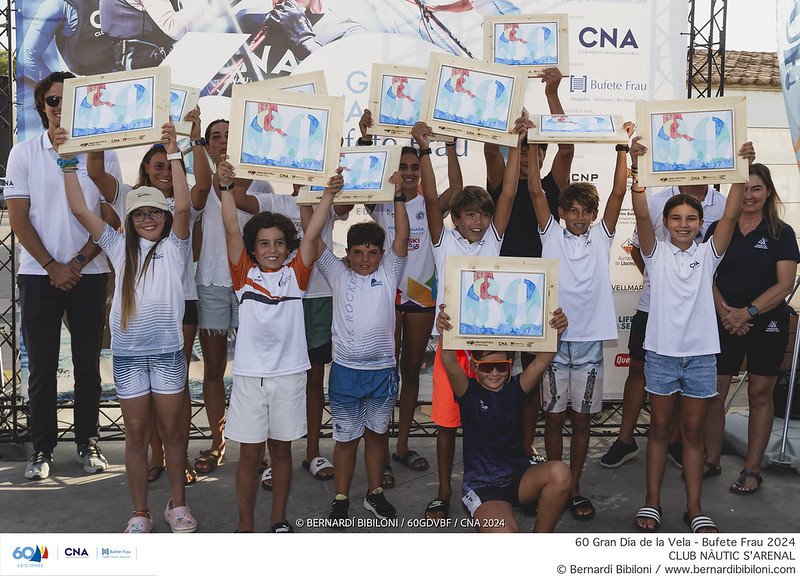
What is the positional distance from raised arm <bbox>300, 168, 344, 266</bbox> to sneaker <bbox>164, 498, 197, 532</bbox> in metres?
1.44

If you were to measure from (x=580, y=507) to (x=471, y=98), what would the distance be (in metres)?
2.30

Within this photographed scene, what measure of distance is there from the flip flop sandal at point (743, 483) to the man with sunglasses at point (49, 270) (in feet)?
13.2

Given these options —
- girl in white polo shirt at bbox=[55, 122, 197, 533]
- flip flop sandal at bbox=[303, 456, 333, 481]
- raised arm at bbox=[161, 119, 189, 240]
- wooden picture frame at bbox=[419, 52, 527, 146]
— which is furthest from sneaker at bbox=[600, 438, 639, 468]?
raised arm at bbox=[161, 119, 189, 240]

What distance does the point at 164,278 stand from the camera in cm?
349

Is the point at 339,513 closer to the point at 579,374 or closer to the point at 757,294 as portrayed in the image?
the point at 579,374

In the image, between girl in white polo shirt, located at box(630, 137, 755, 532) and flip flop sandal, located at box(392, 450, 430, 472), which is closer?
girl in white polo shirt, located at box(630, 137, 755, 532)

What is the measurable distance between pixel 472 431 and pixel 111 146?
2250 mm

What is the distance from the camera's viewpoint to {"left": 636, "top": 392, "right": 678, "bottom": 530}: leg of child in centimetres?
367

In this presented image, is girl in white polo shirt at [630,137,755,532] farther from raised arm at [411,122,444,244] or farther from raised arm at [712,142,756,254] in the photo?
raised arm at [411,122,444,244]

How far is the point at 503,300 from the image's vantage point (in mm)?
3365

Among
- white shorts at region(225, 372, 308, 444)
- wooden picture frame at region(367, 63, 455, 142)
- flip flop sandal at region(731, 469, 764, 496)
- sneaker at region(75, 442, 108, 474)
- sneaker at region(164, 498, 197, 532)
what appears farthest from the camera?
sneaker at region(75, 442, 108, 474)

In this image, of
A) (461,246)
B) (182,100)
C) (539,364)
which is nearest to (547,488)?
(539,364)

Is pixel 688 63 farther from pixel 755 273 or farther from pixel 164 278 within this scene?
pixel 164 278

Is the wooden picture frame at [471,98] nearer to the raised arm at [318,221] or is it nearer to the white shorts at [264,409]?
the raised arm at [318,221]
